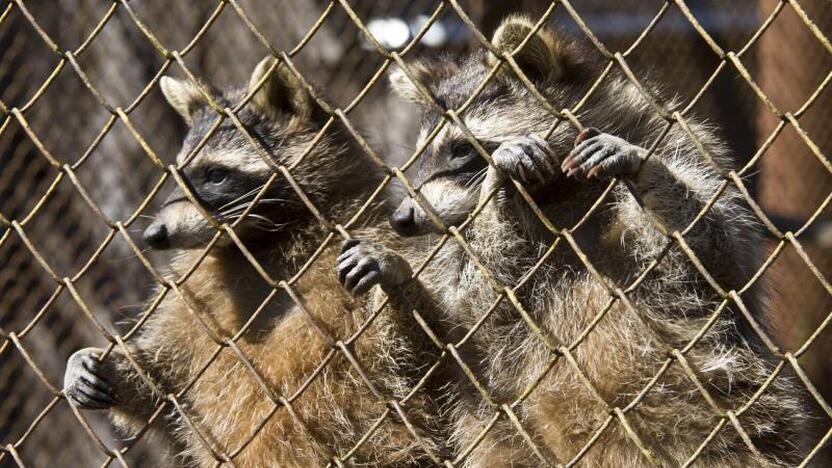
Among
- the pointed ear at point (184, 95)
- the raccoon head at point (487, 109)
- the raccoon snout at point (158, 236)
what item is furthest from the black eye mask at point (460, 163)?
the pointed ear at point (184, 95)

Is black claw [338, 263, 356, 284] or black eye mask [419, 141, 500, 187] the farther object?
black eye mask [419, 141, 500, 187]

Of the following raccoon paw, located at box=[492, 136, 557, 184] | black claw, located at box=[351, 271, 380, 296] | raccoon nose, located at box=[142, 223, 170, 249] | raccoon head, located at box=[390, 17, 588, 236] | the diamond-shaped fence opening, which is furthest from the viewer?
raccoon nose, located at box=[142, 223, 170, 249]

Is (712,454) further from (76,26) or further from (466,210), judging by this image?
(76,26)

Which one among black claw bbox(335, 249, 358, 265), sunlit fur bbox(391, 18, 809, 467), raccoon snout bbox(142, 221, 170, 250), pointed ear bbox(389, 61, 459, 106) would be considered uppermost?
raccoon snout bbox(142, 221, 170, 250)

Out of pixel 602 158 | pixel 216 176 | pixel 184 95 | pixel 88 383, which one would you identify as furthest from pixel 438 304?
pixel 184 95

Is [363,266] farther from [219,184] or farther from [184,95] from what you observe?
[184,95]

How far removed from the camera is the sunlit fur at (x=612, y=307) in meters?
3.19

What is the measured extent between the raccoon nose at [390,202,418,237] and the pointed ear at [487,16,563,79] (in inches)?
25.9

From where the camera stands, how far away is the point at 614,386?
3264mm

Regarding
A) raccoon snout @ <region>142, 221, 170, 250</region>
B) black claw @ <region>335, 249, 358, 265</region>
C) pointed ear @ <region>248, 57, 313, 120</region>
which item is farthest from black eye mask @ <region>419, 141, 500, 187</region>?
raccoon snout @ <region>142, 221, 170, 250</region>

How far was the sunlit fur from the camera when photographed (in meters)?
3.19

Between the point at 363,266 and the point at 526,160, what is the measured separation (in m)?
0.57

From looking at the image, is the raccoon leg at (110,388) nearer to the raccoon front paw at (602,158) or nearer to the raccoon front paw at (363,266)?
the raccoon front paw at (363,266)

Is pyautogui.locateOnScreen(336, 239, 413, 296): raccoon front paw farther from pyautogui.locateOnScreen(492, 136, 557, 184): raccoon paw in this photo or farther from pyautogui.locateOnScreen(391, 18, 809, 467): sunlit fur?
pyautogui.locateOnScreen(492, 136, 557, 184): raccoon paw
